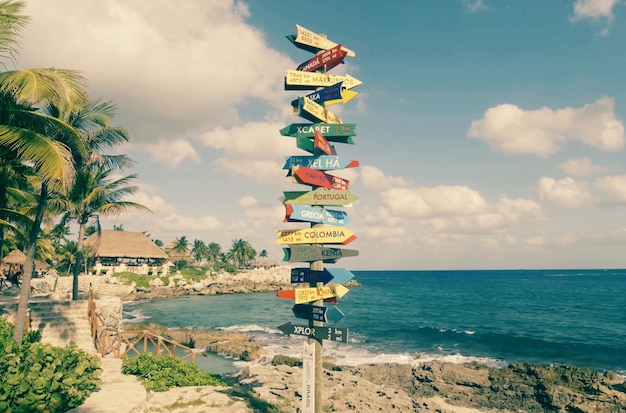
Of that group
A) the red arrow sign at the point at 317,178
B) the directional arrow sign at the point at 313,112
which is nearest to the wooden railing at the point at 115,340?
the red arrow sign at the point at 317,178

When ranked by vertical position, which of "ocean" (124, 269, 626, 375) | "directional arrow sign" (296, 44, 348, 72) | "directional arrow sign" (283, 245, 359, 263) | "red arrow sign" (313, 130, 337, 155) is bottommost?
"ocean" (124, 269, 626, 375)

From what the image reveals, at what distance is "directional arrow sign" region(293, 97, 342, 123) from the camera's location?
27.0 feet

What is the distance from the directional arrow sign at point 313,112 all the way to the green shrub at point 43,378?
30.8 ft

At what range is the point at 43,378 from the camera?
9961 mm

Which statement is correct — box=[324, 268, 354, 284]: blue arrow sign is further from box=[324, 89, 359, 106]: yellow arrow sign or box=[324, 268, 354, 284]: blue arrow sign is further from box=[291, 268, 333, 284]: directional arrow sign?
box=[324, 89, 359, 106]: yellow arrow sign

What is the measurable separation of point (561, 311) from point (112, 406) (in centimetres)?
6686

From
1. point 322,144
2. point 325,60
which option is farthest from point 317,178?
point 325,60

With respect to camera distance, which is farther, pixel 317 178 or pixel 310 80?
pixel 310 80

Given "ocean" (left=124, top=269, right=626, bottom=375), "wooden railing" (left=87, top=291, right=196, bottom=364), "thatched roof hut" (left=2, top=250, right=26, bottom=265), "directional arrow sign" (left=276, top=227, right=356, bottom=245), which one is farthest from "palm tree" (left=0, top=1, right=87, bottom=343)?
"thatched roof hut" (left=2, top=250, right=26, bottom=265)

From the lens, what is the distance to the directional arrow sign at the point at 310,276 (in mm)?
8047

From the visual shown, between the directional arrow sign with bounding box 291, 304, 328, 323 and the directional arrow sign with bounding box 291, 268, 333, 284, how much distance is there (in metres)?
0.56

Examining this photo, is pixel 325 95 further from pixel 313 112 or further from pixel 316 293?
pixel 316 293

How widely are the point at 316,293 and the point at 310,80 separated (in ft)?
15.6

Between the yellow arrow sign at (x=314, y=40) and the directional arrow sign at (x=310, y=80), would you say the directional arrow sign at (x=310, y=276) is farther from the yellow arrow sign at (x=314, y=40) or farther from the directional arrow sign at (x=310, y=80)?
the yellow arrow sign at (x=314, y=40)
